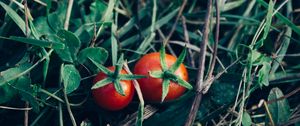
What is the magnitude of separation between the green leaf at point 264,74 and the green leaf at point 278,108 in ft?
0.34

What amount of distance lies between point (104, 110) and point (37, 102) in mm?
278

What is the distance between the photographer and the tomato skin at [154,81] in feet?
4.66

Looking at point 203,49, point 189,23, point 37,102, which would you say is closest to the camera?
point 37,102

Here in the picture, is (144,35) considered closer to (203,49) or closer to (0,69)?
(203,49)

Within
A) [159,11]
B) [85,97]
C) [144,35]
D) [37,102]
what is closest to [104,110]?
[85,97]

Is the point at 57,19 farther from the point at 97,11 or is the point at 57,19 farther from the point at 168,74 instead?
the point at 168,74

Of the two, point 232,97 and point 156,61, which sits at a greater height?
point 156,61

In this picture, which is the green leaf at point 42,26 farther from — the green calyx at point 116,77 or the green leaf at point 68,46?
the green calyx at point 116,77

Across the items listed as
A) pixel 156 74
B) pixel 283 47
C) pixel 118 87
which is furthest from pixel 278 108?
pixel 118 87

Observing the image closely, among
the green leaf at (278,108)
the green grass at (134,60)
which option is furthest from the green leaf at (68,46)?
the green leaf at (278,108)

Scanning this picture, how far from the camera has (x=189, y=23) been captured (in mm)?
1845

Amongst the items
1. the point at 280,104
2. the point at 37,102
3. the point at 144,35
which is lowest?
the point at 280,104

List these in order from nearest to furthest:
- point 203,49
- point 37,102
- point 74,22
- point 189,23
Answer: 1. point 37,102
2. point 203,49
3. point 74,22
4. point 189,23

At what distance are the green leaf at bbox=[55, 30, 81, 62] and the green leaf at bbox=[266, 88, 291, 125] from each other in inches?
29.9
